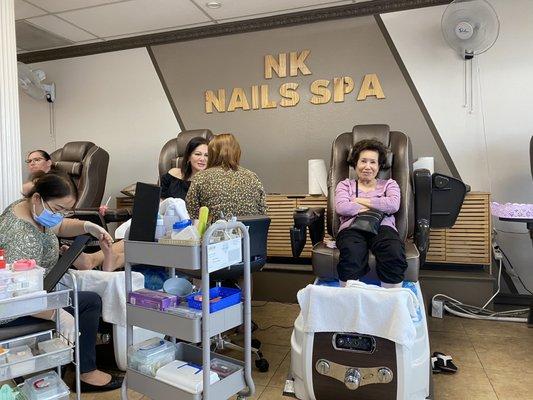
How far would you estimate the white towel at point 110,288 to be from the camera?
1975mm

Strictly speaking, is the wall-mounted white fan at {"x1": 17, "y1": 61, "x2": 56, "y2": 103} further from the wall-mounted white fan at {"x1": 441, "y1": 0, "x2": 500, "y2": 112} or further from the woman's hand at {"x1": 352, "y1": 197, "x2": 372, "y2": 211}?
the wall-mounted white fan at {"x1": 441, "y1": 0, "x2": 500, "y2": 112}

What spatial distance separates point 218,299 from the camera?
142 cm

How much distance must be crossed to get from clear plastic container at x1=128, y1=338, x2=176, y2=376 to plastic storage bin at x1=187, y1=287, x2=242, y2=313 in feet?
0.89

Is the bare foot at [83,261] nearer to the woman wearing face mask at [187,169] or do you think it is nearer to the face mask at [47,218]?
the face mask at [47,218]

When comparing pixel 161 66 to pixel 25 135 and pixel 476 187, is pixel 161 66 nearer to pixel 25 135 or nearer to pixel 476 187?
pixel 25 135

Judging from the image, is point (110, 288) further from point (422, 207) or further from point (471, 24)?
point (471, 24)

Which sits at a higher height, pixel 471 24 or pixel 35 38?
pixel 35 38

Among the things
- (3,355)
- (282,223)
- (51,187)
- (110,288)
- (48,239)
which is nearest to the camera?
(3,355)

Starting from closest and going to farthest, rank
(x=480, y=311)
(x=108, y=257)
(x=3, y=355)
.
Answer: (x=3, y=355) < (x=108, y=257) < (x=480, y=311)

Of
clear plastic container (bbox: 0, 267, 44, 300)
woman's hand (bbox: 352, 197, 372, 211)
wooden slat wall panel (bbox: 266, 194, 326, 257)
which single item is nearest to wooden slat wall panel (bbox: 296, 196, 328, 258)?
wooden slat wall panel (bbox: 266, 194, 326, 257)

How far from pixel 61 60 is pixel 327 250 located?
12.6 feet

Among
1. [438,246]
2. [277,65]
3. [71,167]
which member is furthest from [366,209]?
[71,167]

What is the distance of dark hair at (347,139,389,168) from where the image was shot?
2461 mm

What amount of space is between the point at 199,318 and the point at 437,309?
7.11 feet
